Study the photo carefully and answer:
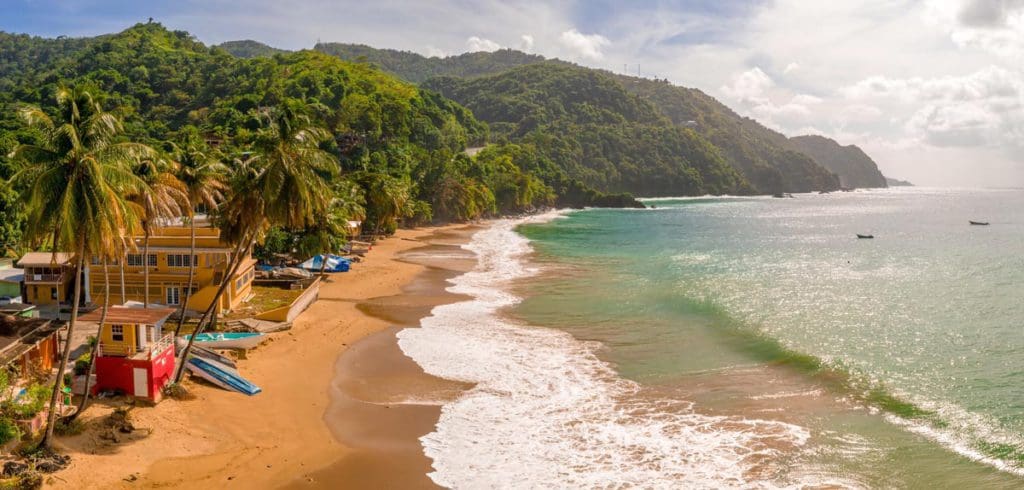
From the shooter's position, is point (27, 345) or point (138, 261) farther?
point (138, 261)

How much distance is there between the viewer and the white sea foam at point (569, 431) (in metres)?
19.2

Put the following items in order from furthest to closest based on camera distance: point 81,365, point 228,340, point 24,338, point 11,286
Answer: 1. point 11,286
2. point 228,340
3. point 81,365
4. point 24,338

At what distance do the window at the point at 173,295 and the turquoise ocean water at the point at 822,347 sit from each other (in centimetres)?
1902

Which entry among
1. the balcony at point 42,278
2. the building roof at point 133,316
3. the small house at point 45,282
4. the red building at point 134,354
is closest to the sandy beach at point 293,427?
the red building at point 134,354

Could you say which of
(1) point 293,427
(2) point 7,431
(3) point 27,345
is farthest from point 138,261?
(2) point 7,431

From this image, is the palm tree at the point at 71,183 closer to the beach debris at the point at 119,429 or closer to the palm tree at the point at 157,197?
the beach debris at the point at 119,429

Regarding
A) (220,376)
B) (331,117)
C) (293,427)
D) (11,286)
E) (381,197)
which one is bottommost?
(293,427)

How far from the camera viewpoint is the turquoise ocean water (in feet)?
69.6

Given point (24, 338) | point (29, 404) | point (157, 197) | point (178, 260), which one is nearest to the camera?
point (29, 404)

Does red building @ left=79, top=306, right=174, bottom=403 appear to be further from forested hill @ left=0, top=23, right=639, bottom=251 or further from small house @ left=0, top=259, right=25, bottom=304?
forested hill @ left=0, top=23, right=639, bottom=251

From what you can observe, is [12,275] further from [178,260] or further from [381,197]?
[381,197]

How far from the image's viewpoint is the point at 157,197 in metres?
29.4

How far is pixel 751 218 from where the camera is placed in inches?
5728

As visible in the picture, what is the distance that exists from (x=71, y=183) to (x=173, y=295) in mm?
21051
